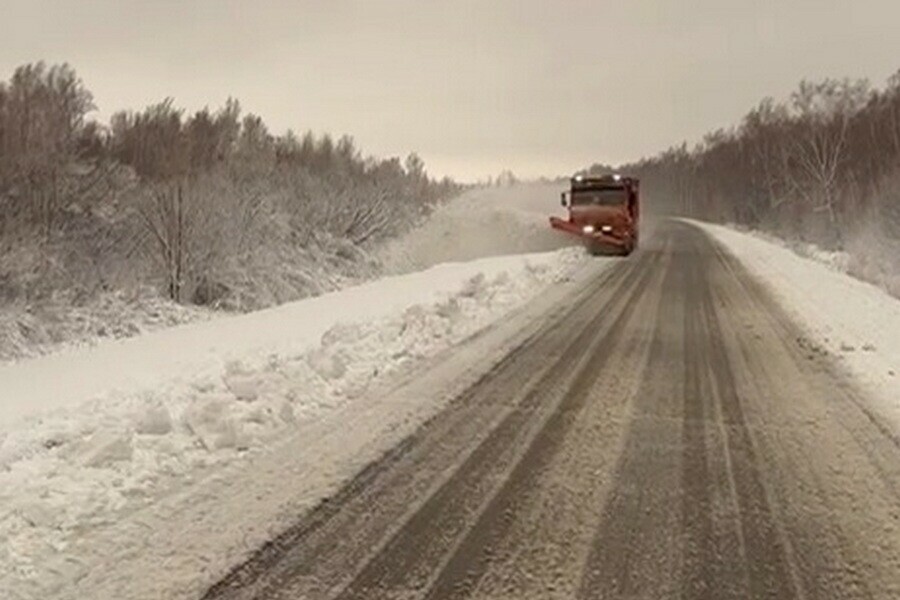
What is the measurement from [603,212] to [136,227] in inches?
686

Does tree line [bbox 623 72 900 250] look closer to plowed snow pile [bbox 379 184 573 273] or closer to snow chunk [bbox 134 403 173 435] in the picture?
plowed snow pile [bbox 379 184 573 273]

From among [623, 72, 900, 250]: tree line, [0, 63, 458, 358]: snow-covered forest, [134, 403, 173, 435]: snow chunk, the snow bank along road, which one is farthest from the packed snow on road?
[623, 72, 900, 250]: tree line

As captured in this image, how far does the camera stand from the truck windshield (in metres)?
28.3

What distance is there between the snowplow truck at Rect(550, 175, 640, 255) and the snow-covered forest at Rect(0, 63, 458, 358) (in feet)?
34.6

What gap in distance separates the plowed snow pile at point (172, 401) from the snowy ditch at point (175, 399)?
1 centimetres

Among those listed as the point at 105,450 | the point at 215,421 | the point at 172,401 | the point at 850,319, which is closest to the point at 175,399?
the point at 172,401

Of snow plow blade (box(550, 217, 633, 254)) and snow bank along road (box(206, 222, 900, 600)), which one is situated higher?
snow plow blade (box(550, 217, 633, 254))

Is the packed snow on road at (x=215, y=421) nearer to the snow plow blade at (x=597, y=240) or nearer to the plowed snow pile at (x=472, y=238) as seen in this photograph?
the snow plow blade at (x=597, y=240)

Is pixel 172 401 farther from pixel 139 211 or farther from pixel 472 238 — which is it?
pixel 472 238

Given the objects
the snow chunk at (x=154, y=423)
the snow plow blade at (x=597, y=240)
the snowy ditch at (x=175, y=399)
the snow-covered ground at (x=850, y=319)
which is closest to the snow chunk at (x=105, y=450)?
the snowy ditch at (x=175, y=399)

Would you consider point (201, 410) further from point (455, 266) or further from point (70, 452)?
point (455, 266)

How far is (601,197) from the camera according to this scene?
28453mm

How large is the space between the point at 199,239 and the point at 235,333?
1687 cm

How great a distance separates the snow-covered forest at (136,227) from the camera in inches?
869
